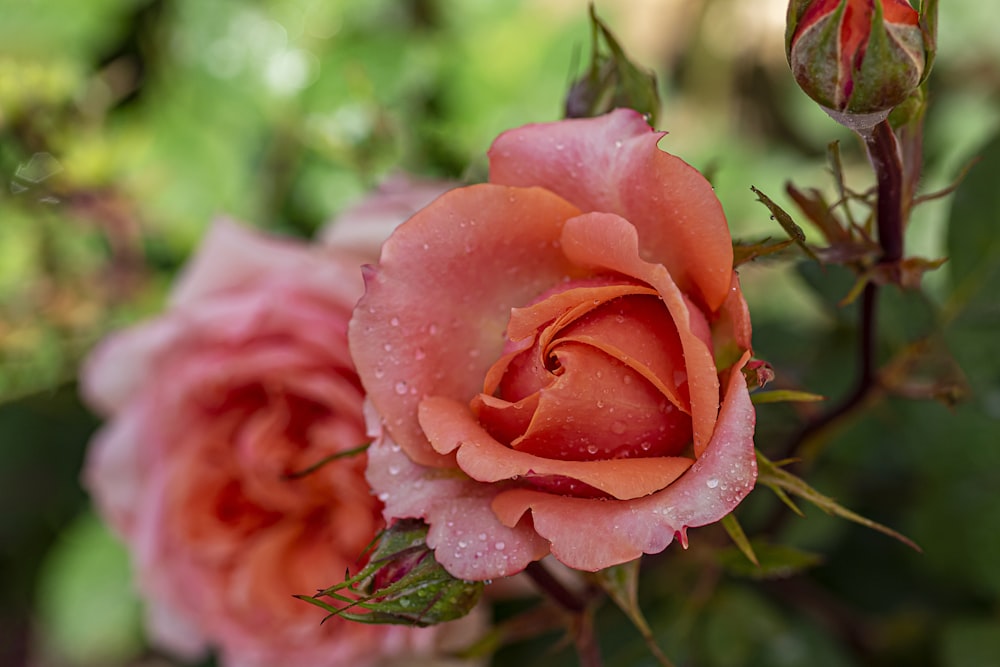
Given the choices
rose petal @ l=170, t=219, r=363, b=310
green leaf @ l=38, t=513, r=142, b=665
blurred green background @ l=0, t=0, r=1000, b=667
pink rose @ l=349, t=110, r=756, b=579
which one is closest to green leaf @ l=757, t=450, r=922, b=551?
pink rose @ l=349, t=110, r=756, b=579

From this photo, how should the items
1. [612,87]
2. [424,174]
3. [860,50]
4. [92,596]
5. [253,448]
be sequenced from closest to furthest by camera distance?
1. [860,50]
2. [612,87]
3. [253,448]
4. [424,174]
5. [92,596]

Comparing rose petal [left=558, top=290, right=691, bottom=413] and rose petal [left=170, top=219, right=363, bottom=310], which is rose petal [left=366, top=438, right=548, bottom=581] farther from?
rose petal [left=170, top=219, right=363, bottom=310]

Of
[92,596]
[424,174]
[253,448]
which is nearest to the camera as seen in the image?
[253,448]

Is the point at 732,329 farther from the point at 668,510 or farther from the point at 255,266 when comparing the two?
the point at 255,266

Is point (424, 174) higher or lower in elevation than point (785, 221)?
lower

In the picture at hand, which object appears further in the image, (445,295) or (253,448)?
(253,448)

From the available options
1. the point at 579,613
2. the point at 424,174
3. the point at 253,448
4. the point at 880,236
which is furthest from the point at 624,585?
the point at 424,174

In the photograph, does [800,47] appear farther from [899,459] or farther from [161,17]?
[161,17]

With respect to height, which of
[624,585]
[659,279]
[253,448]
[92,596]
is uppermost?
[659,279]
